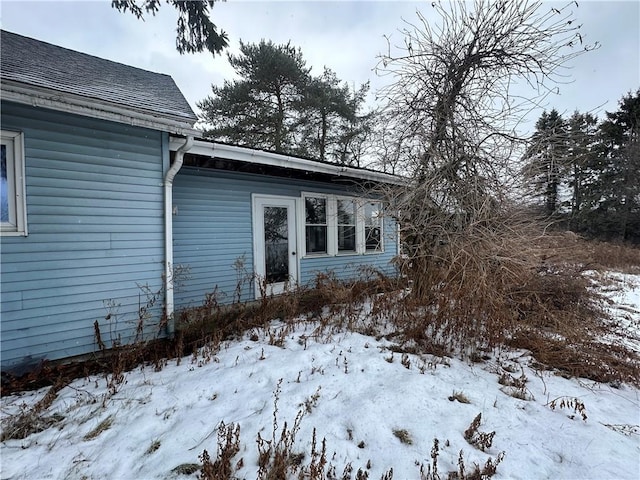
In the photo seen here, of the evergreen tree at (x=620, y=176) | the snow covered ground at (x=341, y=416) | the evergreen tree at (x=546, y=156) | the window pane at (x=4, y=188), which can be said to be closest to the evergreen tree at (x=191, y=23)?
the window pane at (x=4, y=188)

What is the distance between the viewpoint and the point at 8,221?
303 cm

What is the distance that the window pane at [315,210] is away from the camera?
6.53 meters

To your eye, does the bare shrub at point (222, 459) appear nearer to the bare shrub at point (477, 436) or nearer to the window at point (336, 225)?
the bare shrub at point (477, 436)

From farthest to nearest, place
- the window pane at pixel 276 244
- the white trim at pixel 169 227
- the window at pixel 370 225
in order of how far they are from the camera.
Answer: the window at pixel 370 225
the window pane at pixel 276 244
the white trim at pixel 169 227

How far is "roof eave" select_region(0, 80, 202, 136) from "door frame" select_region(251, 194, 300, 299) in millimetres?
2013

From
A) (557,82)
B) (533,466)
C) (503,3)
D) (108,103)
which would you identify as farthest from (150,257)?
(557,82)

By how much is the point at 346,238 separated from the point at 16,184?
5.77 metres

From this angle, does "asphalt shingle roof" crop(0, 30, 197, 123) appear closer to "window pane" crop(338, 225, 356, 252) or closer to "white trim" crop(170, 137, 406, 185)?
"white trim" crop(170, 137, 406, 185)

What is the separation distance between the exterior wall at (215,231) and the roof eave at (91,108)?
1196mm

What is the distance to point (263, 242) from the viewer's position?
5.79 m

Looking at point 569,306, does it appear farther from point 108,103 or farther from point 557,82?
point 108,103

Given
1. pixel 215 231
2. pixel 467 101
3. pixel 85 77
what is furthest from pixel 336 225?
pixel 85 77

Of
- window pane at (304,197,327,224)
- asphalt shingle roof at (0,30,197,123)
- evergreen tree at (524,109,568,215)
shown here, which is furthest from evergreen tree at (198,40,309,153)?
evergreen tree at (524,109,568,215)

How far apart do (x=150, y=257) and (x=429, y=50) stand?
5.47 meters
